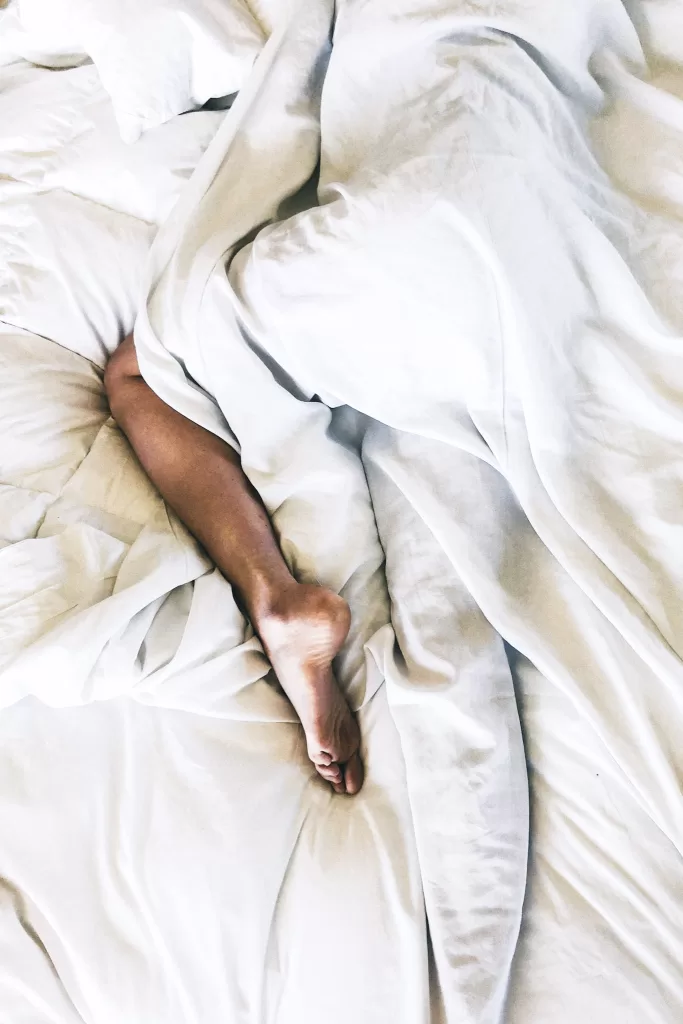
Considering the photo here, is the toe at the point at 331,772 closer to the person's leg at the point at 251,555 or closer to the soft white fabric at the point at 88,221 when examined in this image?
the person's leg at the point at 251,555

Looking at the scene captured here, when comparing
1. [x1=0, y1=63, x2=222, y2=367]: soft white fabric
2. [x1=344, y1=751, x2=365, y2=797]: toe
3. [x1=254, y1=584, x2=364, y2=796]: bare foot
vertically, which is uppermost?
[x1=0, y1=63, x2=222, y2=367]: soft white fabric

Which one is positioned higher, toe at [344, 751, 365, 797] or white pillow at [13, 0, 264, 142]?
white pillow at [13, 0, 264, 142]

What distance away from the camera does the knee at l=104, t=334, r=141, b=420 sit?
859 millimetres

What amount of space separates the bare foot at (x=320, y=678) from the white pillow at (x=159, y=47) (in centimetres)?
61

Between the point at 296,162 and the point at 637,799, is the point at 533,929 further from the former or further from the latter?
the point at 296,162

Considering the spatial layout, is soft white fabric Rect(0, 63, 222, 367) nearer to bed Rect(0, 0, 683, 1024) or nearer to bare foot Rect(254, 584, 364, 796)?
bed Rect(0, 0, 683, 1024)

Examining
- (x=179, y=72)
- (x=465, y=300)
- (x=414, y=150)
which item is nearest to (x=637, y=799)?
(x=465, y=300)

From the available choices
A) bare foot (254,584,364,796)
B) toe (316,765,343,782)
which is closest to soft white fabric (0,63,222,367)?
bare foot (254,584,364,796)

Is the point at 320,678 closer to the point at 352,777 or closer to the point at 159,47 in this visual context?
the point at 352,777

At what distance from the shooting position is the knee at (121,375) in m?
0.86

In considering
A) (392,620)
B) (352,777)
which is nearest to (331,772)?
(352,777)

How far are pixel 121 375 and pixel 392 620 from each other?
448 mm

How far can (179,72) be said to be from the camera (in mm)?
844

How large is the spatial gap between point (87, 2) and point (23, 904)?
3.16 ft
